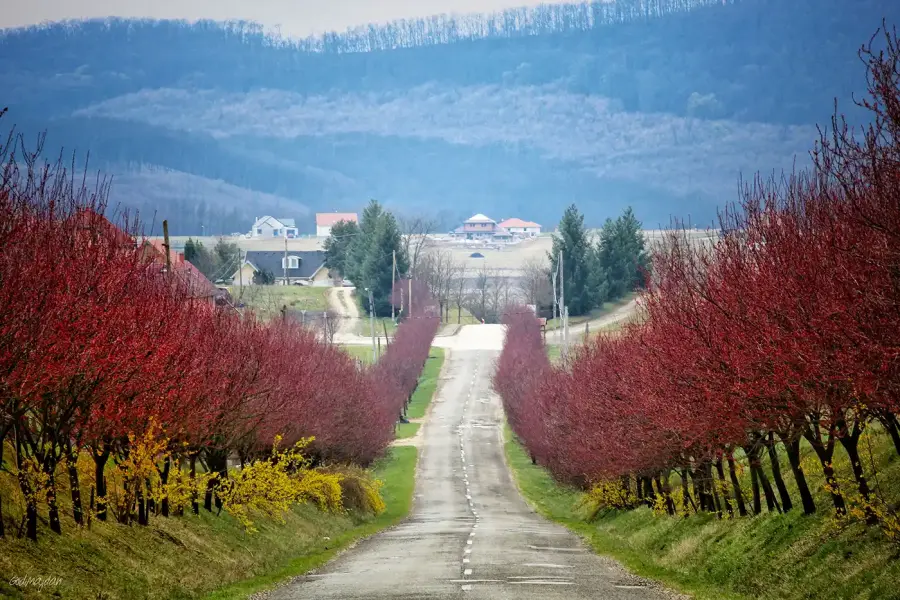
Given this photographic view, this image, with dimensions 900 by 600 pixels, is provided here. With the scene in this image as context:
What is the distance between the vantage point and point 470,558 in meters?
28.7

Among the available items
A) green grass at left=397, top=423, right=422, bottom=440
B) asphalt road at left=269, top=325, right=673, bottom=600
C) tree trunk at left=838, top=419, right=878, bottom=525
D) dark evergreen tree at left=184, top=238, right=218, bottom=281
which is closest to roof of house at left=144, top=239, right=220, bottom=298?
asphalt road at left=269, top=325, right=673, bottom=600

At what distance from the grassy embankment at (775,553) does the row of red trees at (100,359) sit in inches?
422

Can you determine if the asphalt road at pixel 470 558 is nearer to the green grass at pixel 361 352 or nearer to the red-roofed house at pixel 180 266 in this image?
the red-roofed house at pixel 180 266

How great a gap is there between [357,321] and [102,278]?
122963 mm

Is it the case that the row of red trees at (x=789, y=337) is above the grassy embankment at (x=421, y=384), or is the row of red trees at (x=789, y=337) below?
above

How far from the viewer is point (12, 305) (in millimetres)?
16656

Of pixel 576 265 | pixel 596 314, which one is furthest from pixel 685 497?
pixel 576 265

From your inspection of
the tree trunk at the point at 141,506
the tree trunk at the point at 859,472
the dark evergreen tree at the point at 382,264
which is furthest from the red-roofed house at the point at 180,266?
the dark evergreen tree at the point at 382,264

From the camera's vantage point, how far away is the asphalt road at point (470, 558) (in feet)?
70.9

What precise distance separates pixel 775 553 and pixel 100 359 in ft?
43.1

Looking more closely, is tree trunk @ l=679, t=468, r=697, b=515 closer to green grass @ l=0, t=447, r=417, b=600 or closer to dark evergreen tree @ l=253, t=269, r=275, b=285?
green grass @ l=0, t=447, r=417, b=600

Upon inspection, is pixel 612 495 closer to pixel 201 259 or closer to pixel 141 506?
pixel 141 506

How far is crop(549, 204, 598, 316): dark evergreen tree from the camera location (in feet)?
479

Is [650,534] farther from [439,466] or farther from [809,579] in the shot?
[439,466]
